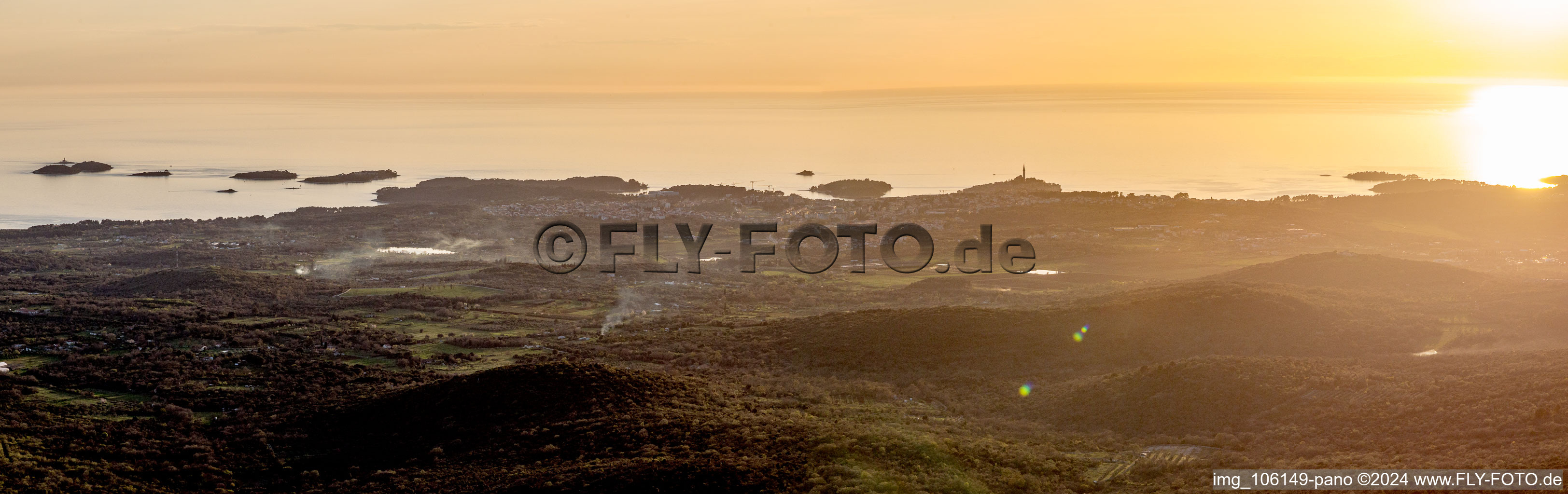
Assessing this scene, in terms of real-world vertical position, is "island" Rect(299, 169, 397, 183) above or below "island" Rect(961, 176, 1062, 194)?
above

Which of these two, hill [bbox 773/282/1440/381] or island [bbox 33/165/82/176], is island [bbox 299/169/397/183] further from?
hill [bbox 773/282/1440/381]

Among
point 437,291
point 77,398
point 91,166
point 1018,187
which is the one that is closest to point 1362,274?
point 437,291

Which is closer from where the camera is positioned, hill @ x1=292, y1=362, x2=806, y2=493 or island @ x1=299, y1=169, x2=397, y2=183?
hill @ x1=292, y1=362, x2=806, y2=493

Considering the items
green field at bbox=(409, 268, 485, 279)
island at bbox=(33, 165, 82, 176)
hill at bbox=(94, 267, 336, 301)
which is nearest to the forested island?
island at bbox=(33, 165, 82, 176)

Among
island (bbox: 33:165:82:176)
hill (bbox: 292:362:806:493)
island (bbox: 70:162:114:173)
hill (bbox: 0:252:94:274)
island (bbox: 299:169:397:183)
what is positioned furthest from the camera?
island (bbox: 70:162:114:173)

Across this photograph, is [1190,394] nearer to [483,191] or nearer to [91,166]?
[483,191]

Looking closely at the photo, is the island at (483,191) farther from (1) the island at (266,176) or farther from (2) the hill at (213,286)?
(2) the hill at (213,286)

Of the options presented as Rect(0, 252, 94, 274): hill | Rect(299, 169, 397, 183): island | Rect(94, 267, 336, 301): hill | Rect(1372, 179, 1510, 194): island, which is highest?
Rect(299, 169, 397, 183): island
